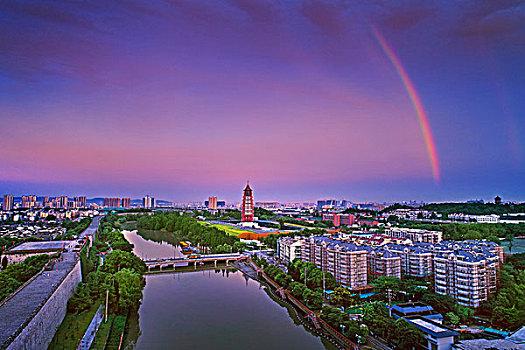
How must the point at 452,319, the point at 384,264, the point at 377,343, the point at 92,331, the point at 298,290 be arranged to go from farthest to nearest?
the point at 384,264 → the point at 298,290 → the point at 452,319 → the point at 92,331 → the point at 377,343

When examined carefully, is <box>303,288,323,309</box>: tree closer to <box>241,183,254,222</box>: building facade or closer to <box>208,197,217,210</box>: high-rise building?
<box>241,183,254,222</box>: building facade

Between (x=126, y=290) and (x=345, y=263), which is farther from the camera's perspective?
(x=345, y=263)

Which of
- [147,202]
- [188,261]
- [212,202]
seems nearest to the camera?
[188,261]

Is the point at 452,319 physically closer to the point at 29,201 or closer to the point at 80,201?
the point at 29,201

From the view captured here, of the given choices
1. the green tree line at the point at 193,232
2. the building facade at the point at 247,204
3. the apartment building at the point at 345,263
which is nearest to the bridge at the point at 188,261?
the green tree line at the point at 193,232

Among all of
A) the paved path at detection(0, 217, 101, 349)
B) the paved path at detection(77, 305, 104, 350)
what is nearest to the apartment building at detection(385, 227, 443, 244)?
the paved path at detection(77, 305, 104, 350)

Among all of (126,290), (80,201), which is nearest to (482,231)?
(126,290)

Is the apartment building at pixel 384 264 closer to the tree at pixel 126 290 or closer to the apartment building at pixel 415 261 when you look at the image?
the apartment building at pixel 415 261
